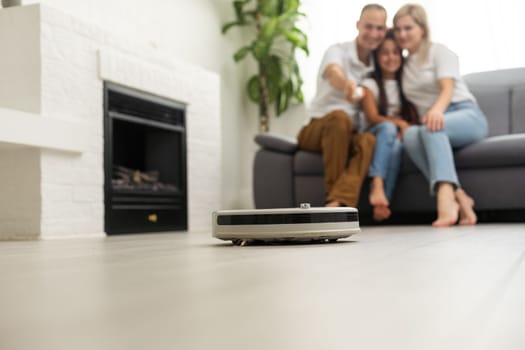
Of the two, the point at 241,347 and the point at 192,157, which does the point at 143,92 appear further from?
the point at 241,347

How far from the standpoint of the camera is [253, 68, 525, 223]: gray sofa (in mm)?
2928

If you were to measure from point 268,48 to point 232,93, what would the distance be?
22.3 inches

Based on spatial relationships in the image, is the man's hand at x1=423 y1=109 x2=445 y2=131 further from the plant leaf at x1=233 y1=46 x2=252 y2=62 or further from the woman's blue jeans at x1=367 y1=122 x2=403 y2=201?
the plant leaf at x1=233 y1=46 x2=252 y2=62

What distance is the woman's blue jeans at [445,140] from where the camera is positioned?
8.68ft

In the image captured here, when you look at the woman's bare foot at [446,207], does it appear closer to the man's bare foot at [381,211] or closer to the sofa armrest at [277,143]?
the man's bare foot at [381,211]

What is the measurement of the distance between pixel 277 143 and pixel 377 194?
0.72 m

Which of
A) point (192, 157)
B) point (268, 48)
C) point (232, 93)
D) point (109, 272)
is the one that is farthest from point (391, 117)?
point (109, 272)

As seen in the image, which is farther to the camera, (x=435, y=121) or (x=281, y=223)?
(x=435, y=121)

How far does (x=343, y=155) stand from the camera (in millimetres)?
2939

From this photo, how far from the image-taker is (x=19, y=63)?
269 cm

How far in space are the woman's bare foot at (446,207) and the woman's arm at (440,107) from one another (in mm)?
283

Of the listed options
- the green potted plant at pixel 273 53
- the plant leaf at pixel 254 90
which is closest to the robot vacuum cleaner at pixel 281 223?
the green potted plant at pixel 273 53

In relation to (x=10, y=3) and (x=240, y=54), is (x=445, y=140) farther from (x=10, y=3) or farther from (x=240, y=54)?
(x=240, y=54)

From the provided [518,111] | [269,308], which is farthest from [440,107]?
[269,308]
